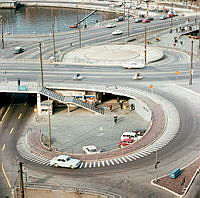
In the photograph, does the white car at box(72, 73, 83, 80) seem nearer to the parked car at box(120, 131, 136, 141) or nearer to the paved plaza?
the paved plaza

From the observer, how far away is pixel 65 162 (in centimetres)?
5088

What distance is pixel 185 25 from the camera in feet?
437

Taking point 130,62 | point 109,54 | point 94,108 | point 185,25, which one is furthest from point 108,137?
point 185,25

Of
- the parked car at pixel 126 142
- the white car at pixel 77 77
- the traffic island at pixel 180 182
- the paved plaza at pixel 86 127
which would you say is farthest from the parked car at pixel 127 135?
the white car at pixel 77 77

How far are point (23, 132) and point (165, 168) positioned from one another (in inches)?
1048

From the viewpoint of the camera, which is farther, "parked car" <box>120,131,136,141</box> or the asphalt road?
"parked car" <box>120,131,136,141</box>

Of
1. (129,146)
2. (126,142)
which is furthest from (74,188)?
(126,142)

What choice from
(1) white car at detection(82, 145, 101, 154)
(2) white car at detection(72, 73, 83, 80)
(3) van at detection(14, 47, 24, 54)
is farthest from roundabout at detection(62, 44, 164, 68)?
(1) white car at detection(82, 145, 101, 154)

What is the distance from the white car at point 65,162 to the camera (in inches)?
1991

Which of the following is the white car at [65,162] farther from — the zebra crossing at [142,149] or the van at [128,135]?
the van at [128,135]

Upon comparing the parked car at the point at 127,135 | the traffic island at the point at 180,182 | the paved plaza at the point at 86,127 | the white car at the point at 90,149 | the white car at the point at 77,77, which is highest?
the white car at the point at 77,77

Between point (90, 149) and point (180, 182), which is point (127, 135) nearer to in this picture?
point (90, 149)

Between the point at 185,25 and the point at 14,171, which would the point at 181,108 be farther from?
the point at 185,25

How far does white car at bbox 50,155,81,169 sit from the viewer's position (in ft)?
166
